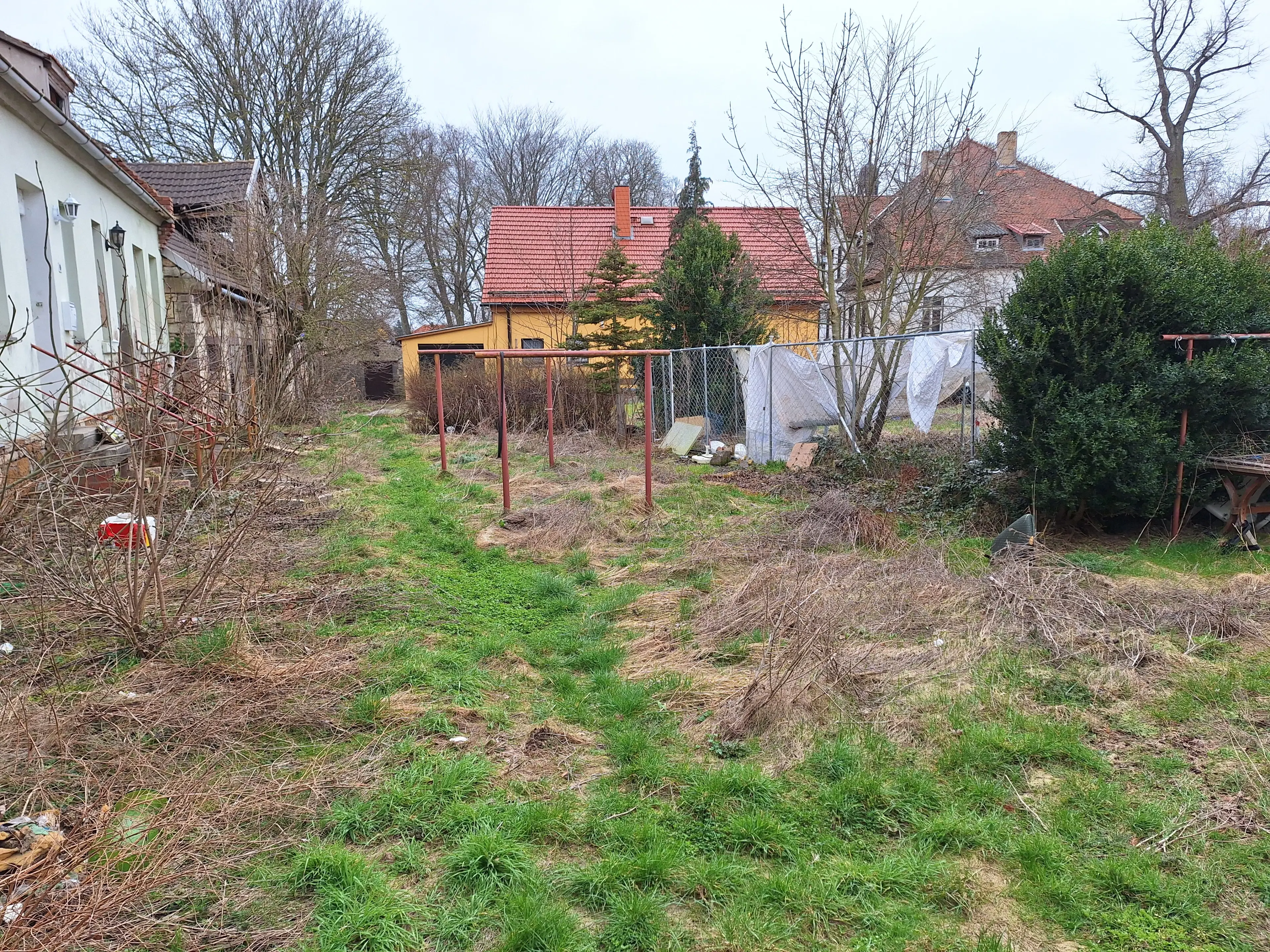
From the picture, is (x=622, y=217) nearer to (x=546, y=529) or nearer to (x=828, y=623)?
(x=546, y=529)

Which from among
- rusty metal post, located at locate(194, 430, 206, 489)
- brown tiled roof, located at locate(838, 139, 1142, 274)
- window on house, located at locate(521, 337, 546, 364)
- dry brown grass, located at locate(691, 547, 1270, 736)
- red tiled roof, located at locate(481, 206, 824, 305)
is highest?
red tiled roof, located at locate(481, 206, 824, 305)

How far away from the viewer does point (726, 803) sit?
10.6ft

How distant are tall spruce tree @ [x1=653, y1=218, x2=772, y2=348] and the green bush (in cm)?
828

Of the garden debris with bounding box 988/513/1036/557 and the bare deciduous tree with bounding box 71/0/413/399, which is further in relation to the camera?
the bare deciduous tree with bounding box 71/0/413/399

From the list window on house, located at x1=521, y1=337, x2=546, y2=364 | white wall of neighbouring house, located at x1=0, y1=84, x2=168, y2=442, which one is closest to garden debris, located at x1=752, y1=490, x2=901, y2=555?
white wall of neighbouring house, located at x1=0, y1=84, x2=168, y2=442

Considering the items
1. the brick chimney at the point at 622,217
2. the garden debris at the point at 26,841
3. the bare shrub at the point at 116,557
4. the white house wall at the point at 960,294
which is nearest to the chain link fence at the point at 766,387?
the white house wall at the point at 960,294

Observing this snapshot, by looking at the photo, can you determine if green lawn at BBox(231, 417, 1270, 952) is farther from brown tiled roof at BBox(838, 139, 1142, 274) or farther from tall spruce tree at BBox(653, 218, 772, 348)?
tall spruce tree at BBox(653, 218, 772, 348)

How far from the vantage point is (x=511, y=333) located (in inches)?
1027

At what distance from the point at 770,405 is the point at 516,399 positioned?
625 centimetres

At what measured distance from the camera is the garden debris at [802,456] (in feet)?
38.2

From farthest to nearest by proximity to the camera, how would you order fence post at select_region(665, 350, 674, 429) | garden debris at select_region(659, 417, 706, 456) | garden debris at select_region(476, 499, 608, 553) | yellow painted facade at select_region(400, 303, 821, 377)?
yellow painted facade at select_region(400, 303, 821, 377), fence post at select_region(665, 350, 674, 429), garden debris at select_region(659, 417, 706, 456), garden debris at select_region(476, 499, 608, 553)

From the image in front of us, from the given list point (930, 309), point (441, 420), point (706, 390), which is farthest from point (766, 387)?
point (441, 420)

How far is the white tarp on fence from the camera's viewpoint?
38.7 ft

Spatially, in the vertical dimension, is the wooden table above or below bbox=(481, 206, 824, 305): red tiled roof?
below
